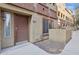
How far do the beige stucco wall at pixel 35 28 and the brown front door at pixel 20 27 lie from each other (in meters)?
0.36

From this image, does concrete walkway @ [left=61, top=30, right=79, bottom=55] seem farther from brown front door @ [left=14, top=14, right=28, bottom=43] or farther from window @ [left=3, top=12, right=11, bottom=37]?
window @ [left=3, top=12, right=11, bottom=37]

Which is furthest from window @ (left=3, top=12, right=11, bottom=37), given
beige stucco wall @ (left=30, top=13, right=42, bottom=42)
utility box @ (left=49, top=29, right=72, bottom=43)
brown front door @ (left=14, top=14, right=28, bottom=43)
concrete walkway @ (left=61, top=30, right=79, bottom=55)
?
concrete walkway @ (left=61, top=30, right=79, bottom=55)

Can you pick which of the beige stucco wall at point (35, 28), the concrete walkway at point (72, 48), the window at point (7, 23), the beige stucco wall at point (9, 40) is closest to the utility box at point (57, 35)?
the concrete walkway at point (72, 48)

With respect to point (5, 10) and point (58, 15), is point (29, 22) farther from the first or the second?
point (5, 10)

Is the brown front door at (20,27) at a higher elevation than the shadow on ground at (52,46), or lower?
higher

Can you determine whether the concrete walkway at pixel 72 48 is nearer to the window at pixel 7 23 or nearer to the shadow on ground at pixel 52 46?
the shadow on ground at pixel 52 46

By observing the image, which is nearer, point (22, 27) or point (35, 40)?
point (22, 27)

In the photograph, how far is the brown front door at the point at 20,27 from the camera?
9.02 metres

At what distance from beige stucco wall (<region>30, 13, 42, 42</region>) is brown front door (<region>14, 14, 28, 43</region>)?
36 centimetres

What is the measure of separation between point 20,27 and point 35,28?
1264mm

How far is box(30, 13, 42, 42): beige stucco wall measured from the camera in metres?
10.2

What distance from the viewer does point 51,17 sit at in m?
10.2
